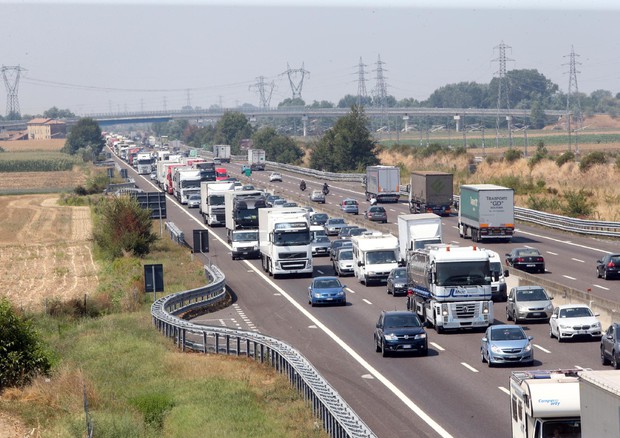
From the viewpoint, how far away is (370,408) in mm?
26469

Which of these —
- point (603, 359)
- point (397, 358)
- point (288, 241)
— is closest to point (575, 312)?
point (603, 359)

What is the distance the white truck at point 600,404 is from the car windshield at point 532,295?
977 inches

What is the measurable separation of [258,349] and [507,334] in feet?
23.4

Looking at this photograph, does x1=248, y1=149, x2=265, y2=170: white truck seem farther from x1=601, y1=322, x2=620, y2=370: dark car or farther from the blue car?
x1=601, y1=322, x2=620, y2=370: dark car

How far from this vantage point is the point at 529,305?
39.8m

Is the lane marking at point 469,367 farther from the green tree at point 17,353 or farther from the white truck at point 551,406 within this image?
the white truck at point 551,406

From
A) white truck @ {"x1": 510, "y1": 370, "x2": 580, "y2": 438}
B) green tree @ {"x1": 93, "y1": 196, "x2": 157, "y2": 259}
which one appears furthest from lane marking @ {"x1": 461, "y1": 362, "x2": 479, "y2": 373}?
green tree @ {"x1": 93, "y1": 196, "x2": 157, "y2": 259}

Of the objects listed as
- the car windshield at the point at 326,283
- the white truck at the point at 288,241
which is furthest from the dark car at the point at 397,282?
the white truck at the point at 288,241

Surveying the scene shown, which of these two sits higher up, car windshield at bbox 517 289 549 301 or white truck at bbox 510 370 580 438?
white truck at bbox 510 370 580 438

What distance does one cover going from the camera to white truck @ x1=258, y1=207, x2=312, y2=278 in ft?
179

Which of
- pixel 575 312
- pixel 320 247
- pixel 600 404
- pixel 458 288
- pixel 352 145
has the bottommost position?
pixel 320 247

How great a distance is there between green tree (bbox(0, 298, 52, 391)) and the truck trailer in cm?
4970

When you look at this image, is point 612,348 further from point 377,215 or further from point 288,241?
point 377,215

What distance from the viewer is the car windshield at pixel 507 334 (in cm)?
3125
